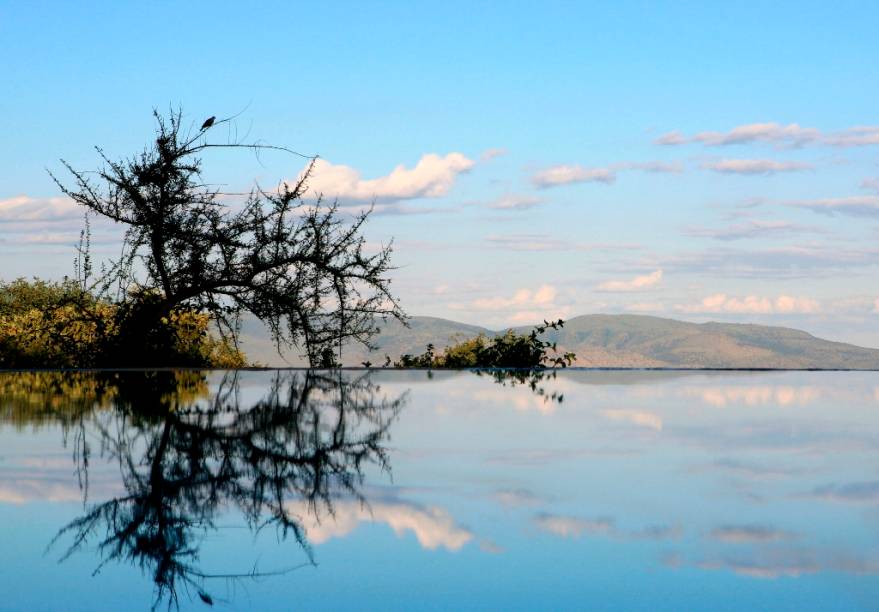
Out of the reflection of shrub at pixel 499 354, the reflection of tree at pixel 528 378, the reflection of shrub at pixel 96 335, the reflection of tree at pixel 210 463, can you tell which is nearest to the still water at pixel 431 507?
the reflection of tree at pixel 210 463

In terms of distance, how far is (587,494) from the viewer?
5316 mm

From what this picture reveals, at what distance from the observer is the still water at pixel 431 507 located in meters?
3.57

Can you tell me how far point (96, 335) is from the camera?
52.9 feet

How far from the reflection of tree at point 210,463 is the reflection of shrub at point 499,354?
6.69 metres

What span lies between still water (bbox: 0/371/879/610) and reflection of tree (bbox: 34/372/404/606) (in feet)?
0.07

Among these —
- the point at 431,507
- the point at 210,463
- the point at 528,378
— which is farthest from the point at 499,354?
the point at 431,507

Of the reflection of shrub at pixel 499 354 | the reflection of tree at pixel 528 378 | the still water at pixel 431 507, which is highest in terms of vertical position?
the reflection of shrub at pixel 499 354

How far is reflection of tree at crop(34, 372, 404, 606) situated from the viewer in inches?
166

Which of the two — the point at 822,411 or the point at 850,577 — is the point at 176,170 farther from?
the point at 850,577

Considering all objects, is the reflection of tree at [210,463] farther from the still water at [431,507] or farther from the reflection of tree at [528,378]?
the reflection of tree at [528,378]

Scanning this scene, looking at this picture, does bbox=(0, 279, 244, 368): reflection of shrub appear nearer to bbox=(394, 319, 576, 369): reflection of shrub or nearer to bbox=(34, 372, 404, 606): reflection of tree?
bbox=(394, 319, 576, 369): reflection of shrub

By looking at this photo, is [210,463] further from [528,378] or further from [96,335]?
[96,335]

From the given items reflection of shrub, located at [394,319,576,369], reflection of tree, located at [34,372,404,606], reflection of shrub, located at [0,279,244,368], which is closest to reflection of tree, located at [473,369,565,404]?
reflection of shrub, located at [394,319,576,369]

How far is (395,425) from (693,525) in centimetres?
389
